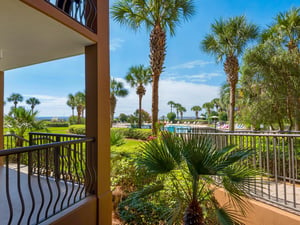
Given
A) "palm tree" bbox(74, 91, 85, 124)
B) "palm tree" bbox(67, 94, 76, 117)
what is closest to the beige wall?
"palm tree" bbox(74, 91, 85, 124)

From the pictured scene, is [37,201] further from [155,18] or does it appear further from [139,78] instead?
[139,78]

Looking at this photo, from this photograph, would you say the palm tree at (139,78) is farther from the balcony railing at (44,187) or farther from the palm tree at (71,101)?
the palm tree at (71,101)

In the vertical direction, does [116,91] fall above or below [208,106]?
above

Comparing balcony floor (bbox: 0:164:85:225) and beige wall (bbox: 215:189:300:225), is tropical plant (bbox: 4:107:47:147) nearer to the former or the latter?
balcony floor (bbox: 0:164:85:225)

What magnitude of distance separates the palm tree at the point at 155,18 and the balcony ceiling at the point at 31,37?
5.87 meters

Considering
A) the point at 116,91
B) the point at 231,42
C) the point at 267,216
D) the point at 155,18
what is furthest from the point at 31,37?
the point at 116,91

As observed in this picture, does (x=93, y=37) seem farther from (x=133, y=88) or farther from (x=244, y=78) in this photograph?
(x=133, y=88)

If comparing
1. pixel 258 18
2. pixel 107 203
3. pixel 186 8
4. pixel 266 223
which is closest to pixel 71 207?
pixel 107 203

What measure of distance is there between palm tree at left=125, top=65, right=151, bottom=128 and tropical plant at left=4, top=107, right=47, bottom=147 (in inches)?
528

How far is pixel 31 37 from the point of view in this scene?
297 centimetres

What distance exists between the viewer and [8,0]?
2041 millimetres

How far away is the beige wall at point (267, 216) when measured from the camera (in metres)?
2.51

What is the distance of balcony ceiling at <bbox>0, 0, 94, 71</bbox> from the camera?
231cm

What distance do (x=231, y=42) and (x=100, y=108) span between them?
9.26m
